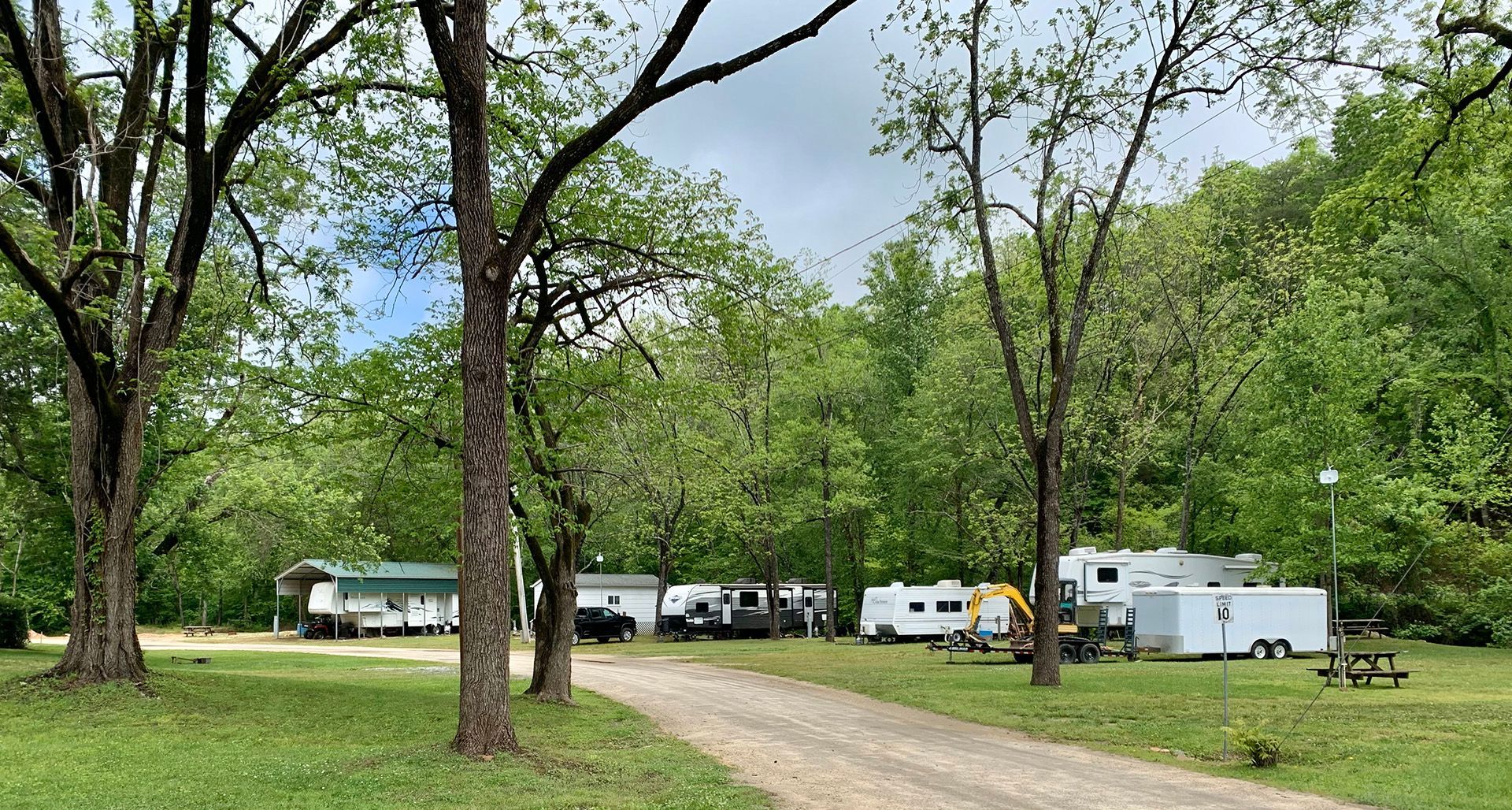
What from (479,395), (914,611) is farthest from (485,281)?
(914,611)

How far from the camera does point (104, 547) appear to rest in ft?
43.8

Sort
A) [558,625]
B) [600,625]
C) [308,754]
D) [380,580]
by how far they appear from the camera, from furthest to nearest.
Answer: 1. [380,580]
2. [600,625]
3. [558,625]
4. [308,754]

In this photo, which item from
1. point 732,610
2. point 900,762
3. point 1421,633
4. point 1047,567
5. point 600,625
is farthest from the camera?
point 732,610

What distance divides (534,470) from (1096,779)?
26.9 feet

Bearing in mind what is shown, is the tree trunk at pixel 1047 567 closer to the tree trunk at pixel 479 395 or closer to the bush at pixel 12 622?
the tree trunk at pixel 479 395

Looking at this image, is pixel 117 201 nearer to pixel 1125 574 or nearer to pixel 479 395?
pixel 479 395

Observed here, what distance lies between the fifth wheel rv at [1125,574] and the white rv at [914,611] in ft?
17.6

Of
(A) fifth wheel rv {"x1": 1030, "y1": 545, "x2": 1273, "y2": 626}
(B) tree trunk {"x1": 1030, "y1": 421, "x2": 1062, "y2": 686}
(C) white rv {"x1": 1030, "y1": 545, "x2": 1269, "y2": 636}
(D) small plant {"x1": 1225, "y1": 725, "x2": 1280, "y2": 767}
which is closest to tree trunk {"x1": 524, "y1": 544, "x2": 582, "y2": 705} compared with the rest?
(B) tree trunk {"x1": 1030, "y1": 421, "x2": 1062, "y2": 686}

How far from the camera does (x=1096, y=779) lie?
885 centimetres

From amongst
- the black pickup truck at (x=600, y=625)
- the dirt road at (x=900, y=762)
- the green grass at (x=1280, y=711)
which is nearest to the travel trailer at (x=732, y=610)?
the black pickup truck at (x=600, y=625)

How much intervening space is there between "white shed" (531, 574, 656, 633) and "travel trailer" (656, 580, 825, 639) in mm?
4276

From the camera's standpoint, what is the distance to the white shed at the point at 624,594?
44.2 metres

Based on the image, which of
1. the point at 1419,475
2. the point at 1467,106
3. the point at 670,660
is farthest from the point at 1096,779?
the point at 1419,475

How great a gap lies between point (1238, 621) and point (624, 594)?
28158 millimetres
